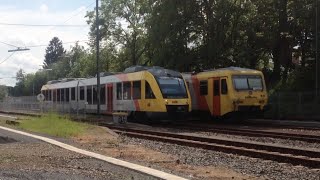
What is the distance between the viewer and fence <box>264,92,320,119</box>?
33562 millimetres

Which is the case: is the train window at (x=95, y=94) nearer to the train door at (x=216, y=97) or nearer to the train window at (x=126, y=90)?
the train window at (x=126, y=90)

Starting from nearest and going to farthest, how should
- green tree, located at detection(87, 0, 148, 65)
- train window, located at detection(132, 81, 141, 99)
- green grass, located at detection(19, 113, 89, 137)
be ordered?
green grass, located at detection(19, 113, 89, 137) < train window, located at detection(132, 81, 141, 99) < green tree, located at detection(87, 0, 148, 65)

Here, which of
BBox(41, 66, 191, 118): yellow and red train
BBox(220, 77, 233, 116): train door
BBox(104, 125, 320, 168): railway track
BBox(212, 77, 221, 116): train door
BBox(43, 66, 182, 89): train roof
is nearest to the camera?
BBox(104, 125, 320, 168): railway track

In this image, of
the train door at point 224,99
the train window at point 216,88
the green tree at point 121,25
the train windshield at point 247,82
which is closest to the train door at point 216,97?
the train window at point 216,88

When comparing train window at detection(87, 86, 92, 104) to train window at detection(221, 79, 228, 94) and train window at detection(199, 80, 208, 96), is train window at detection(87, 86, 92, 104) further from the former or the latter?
train window at detection(221, 79, 228, 94)

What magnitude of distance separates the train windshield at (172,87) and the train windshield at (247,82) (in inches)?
115

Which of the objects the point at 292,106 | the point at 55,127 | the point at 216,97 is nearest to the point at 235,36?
the point at 292,106

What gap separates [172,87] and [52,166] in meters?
17.5

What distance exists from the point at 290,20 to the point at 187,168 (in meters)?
31.7

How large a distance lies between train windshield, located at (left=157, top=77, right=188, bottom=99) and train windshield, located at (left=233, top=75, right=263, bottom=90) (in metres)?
2.92

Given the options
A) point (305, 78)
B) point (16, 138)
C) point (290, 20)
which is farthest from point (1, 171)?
point (290, 20)

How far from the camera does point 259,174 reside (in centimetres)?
1104

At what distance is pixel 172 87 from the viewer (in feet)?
93.1

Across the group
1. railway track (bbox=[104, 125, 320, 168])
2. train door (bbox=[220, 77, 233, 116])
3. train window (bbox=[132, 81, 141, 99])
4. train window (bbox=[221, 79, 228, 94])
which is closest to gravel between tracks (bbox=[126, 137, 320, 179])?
railway track (bbox=[104, 125, 320, 168])
